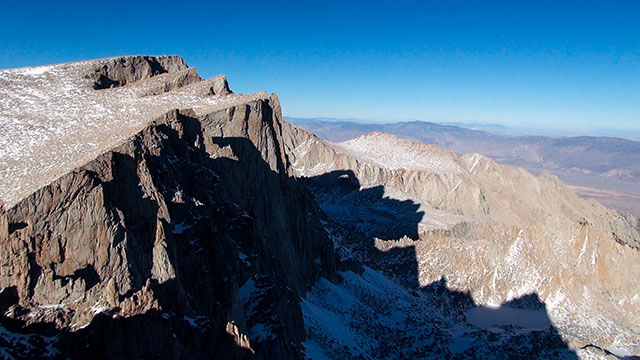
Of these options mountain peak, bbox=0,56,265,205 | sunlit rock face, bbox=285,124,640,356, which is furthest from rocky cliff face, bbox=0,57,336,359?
sunlit rock face, bbox=285,124,640,356

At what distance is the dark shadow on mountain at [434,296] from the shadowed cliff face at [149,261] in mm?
18644

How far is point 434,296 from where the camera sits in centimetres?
7075

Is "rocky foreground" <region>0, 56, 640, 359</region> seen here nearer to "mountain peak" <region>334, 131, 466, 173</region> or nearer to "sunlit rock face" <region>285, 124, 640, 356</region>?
"sunlit rock face" <region>285, 124, 640, 356</region>

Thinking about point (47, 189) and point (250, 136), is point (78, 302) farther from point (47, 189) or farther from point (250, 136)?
point (250, 136)

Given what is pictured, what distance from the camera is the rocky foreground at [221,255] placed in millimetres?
19109

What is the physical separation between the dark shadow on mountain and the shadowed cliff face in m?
18.6

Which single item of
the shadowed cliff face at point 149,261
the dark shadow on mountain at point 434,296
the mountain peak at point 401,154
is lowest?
the dark shadow on mountain at point 434,296

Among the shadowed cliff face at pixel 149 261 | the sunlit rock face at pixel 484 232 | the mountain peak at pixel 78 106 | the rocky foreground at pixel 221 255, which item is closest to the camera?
the shadowed cliff face at pixel 149 261

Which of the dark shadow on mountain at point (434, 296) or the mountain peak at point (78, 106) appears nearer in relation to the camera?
the mountain peak at point (78, 106)

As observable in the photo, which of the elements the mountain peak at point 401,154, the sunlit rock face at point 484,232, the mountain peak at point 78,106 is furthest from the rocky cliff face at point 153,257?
the mountain peak at point 401,154

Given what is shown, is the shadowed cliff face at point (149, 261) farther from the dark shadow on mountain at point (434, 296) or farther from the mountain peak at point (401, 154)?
the mountain peak at point (401, 154)

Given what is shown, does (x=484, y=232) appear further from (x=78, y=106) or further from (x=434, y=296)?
(x=78, y=106)

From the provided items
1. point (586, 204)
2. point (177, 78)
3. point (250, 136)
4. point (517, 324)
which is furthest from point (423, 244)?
point (586, 204)

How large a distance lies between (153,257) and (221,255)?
23.4 ft
